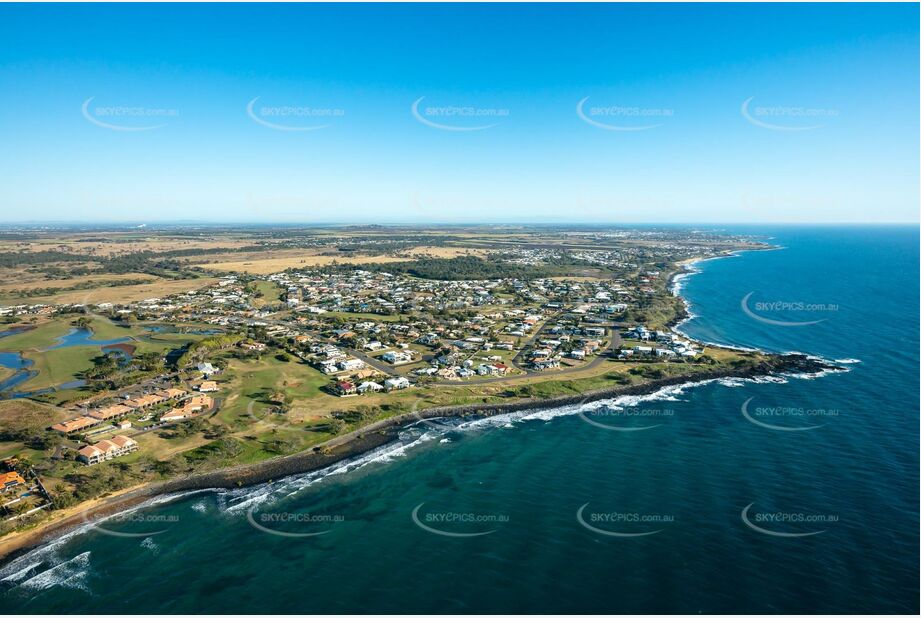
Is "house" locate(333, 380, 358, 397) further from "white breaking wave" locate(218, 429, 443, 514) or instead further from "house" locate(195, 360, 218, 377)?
"house" locate(195, 360, 218, 377)

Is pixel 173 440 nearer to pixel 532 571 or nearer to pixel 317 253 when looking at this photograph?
pixel 532 571

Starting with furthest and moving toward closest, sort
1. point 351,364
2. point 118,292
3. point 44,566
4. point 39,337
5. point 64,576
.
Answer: point 118,292, point 39,337, point 351,364, point 44,566, point 64,576

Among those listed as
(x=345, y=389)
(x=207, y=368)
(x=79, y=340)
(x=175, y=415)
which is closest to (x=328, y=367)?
(x=345, y=389)

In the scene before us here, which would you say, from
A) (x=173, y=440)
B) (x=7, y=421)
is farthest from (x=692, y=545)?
(x=7, y=421)

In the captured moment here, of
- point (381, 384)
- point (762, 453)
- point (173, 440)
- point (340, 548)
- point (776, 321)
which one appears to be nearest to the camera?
point (340, 548)

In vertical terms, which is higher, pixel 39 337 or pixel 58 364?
pixel 39 337

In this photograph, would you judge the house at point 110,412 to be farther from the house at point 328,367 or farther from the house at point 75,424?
the house at point 328,367

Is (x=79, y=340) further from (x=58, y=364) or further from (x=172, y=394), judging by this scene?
(x=172, y=394)
